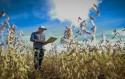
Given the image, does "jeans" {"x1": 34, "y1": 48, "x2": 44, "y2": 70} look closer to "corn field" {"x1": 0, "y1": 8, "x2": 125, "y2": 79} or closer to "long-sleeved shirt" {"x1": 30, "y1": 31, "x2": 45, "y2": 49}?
"long-sleeved shirt" {"x1": 30, "y1": 31, "x2": 45, "y2": 49}

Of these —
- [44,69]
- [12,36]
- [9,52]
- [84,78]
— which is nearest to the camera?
[84,78]

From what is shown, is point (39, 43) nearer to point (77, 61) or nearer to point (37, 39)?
point (37, 39)

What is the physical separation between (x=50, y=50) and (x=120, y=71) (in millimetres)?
2985

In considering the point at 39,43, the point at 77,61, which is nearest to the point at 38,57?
the point at 39,43

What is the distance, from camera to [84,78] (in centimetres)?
658

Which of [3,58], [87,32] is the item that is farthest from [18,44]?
[87,32]

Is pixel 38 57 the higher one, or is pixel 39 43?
pixel 39 43

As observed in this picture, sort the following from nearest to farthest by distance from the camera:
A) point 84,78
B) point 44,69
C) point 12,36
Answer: point 84,78 < point 12,36 < point 44,69

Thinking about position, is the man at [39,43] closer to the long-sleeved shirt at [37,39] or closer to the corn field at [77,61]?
the long-sleeved shirt at [37,39]

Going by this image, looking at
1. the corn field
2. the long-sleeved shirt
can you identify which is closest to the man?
the long-sleeved shirt

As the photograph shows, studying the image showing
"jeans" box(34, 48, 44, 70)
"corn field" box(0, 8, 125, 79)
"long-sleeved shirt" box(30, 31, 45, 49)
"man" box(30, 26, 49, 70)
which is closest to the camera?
"corn field" box(0, 8, 125, 79)

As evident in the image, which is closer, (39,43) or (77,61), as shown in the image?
(77,61)

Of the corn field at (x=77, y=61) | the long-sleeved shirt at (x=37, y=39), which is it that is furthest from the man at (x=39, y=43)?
the corn field at (x=77, y=61)

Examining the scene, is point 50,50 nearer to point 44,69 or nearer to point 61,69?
point 44,69
